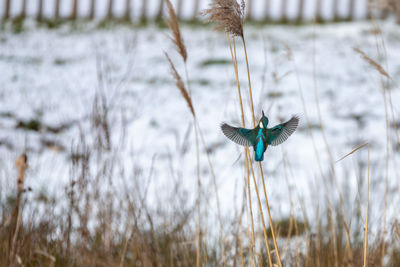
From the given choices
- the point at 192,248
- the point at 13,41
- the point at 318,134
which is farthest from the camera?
the point at 13,41

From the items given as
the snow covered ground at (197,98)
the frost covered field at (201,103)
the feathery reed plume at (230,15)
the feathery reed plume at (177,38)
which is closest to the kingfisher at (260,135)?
the feathery reed plume at (230,15)

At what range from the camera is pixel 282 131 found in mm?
488

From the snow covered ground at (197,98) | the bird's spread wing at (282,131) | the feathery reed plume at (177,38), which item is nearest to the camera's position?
the bird's spread wing at (282,131)

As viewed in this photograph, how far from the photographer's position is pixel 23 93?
4.59 metres

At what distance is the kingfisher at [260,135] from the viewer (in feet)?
Answer: 1.59

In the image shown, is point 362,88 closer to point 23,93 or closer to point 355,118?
point 355,118

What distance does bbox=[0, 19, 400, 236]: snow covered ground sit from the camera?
286cm

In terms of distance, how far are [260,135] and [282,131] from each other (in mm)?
26

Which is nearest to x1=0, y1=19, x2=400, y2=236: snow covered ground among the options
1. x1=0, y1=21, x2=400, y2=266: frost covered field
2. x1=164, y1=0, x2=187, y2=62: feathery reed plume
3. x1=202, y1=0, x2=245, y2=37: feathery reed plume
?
x1=0, y1=21, x2=400, y2=266: frost covered field

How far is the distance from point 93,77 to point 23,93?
3.14 feet

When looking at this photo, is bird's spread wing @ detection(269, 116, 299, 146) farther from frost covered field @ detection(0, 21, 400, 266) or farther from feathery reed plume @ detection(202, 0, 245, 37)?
frost covered field @ detection(0, 21, 400, 266)

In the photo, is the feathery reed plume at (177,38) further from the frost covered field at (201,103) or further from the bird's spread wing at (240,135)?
the frost covered field at (201,103)

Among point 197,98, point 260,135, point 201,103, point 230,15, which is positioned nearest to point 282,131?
point 260,135

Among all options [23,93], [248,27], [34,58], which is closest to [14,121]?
[23,93]
